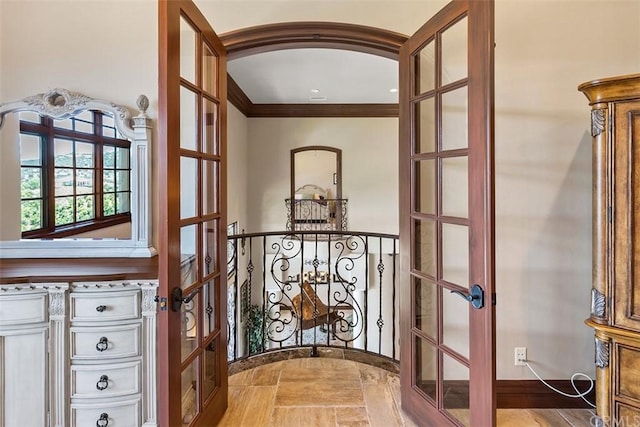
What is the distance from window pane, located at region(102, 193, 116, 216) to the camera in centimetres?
236

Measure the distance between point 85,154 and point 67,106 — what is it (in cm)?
31

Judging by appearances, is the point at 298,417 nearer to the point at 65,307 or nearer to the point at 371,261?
the point at 65,307

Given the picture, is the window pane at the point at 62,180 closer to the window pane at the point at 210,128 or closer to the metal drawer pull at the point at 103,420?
the window pane at the point at 210,128

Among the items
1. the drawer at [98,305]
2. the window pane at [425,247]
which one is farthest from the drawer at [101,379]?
the window pane at [425,247]

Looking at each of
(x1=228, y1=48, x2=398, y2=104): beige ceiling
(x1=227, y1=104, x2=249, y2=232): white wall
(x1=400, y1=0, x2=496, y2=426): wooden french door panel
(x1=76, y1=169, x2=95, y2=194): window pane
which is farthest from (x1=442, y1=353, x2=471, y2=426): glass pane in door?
(x1=227, y1=104, x2=249, y2=232): white wall

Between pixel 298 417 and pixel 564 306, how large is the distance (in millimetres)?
1820

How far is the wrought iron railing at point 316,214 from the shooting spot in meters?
7.57

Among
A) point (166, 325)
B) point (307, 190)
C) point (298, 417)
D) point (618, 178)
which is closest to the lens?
point (166, 325)

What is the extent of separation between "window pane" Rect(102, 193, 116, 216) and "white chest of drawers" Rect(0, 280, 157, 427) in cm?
60

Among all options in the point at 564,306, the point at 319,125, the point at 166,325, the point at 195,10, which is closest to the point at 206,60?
the point at 195,10

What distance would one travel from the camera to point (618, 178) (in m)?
1.76

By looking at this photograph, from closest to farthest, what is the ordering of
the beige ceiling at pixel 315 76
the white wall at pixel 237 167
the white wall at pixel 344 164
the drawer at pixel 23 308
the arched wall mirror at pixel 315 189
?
1. the drawer at pixel 23 308
2. the beige ceiling at pixel 315 76
3. the white wall at pixel 237 167
4. the white wall at pixel 344 164
5. the arched wall mirror at pixel 315 189

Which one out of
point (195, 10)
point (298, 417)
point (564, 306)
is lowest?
point (298, 417)

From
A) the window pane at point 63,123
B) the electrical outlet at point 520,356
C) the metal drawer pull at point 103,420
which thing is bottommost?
the metal drawer pull at point 103,420
